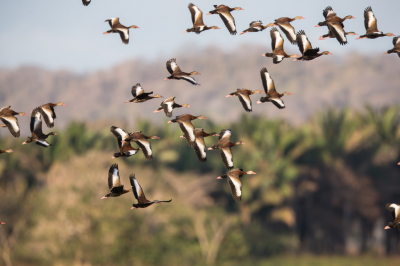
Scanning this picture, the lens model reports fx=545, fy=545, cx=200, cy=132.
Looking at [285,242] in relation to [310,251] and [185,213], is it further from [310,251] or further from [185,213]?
[185,213]

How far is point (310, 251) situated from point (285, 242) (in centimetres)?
464

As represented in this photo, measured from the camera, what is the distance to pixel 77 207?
35781mm

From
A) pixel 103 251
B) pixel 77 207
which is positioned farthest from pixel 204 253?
pixel 77 207

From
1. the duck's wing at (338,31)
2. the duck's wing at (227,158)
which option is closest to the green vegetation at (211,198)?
the duck's wing at (227,158)

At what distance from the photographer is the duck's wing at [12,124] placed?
9384mm

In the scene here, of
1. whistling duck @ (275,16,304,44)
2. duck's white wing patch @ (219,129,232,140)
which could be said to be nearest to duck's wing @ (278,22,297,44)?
whistling duck @ (275,16,304,44)

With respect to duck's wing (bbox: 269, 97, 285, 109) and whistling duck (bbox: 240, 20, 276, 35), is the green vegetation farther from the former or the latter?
duck's wing (bbox: 269, 97, 285, 109)

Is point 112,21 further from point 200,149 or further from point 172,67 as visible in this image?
point 200,149

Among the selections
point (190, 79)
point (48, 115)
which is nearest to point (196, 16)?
point (190, 79)

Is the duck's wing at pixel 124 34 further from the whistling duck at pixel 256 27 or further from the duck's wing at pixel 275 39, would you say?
the duck's wing at pixel 275 39

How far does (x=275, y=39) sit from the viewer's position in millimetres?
11078

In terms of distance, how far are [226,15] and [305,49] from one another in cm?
179

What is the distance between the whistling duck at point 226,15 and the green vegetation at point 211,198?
26.7 m

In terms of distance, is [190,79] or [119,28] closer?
[190,79]
